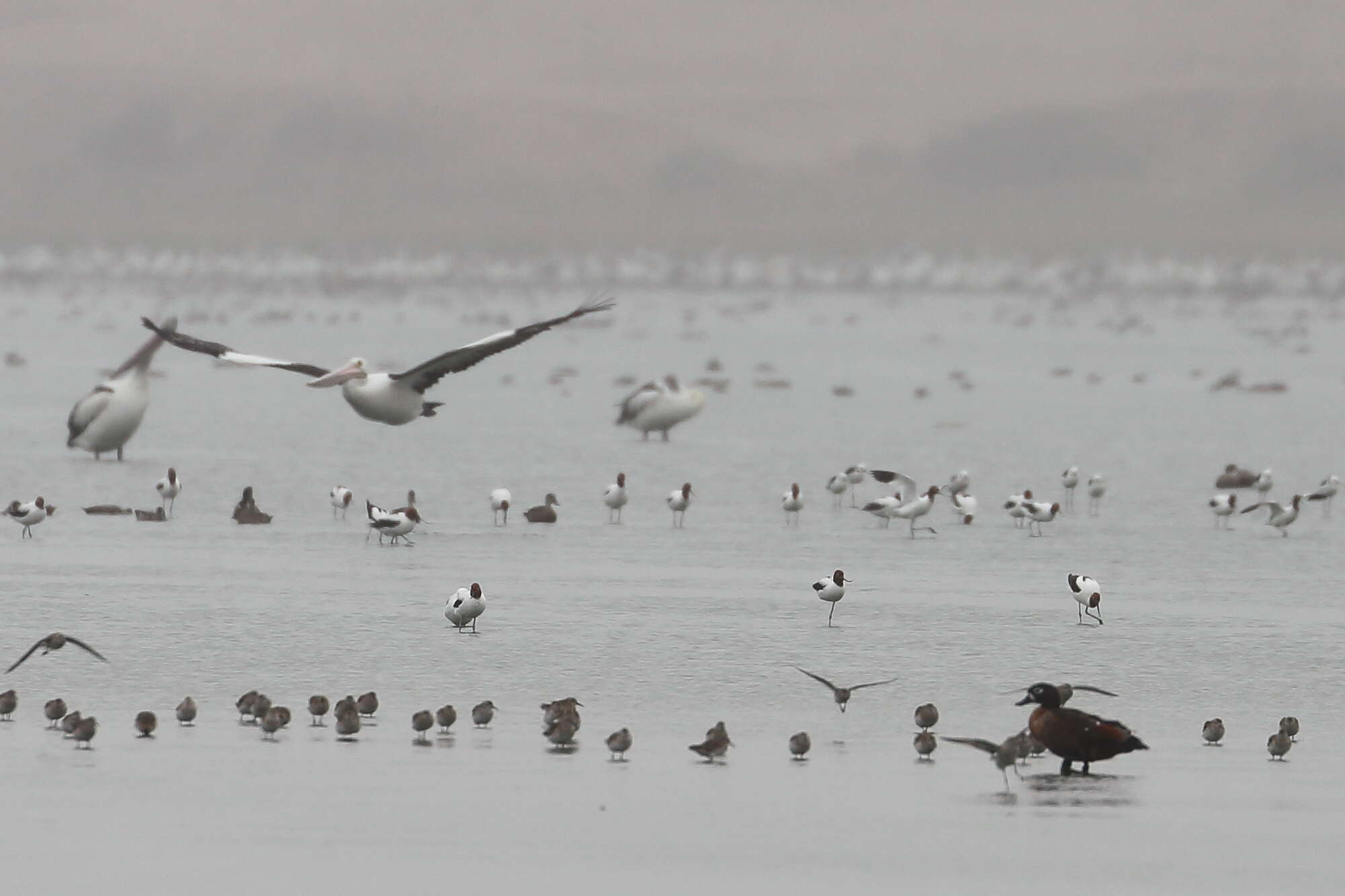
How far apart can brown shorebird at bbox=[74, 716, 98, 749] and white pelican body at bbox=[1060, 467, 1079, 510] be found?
42.2ft

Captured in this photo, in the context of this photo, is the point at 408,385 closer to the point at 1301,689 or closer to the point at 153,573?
the point at 153,573

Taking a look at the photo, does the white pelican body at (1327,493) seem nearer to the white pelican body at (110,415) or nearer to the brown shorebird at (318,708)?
the white pelican body at (110,415)

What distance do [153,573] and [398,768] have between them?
6687 millimetres

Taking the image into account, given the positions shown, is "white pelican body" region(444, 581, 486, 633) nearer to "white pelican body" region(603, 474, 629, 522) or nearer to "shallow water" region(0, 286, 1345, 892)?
"shallow water" region(0, 286, 1345, 892)

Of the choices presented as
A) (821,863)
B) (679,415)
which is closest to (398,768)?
(821,863)

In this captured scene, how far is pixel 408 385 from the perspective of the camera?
809 inches

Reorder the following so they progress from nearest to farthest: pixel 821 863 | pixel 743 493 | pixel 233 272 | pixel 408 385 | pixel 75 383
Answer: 1. pixel 821 863
2. pixel 408 385
3. pixel 743 493
4. pixel 75 383
5. pixel 233 272

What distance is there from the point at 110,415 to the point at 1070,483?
10435 millimetres

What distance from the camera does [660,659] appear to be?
1320 cm

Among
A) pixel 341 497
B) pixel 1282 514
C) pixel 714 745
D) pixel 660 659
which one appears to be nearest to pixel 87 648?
pixel 714 745

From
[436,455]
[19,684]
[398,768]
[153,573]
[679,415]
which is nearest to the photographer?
[398,768]

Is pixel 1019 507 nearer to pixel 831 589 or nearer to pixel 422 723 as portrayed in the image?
pixel 831 589

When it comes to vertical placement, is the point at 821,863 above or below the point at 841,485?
below

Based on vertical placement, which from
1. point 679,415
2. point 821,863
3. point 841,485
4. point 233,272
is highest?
point 233,272
